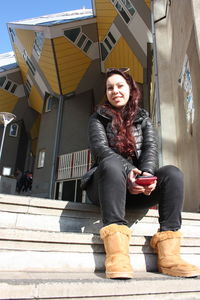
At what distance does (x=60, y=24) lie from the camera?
12195 millimetres

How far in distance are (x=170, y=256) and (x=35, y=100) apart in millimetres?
17144

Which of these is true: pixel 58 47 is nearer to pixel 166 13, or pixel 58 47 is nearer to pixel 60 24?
pixel 60 24

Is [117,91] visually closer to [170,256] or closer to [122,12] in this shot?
[170,256]

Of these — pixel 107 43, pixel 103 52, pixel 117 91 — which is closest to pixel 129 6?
pixel 107 43

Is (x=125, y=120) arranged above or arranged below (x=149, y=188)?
above

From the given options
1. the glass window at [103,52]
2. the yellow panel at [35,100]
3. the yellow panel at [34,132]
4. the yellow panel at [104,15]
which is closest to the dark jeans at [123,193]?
the yellow panel at [104,15]

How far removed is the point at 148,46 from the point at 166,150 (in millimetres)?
6498

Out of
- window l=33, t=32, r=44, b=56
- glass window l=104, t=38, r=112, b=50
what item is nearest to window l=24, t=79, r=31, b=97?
window l=33, t=32, r=44, b=56

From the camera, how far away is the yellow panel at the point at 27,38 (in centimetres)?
1315

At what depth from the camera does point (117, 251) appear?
1.24 m

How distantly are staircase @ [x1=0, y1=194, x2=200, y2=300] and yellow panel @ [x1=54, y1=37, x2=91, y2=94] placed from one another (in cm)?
1213

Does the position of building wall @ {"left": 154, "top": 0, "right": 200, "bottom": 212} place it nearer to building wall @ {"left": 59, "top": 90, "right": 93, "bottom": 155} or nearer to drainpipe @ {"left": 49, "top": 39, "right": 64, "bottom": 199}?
drainpipe @ {"left": 49, "top": 39, "right": 64, "bottom": 199}

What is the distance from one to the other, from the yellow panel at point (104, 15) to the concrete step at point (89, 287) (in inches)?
465

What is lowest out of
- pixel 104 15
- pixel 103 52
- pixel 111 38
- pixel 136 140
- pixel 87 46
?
pixel 136 140
